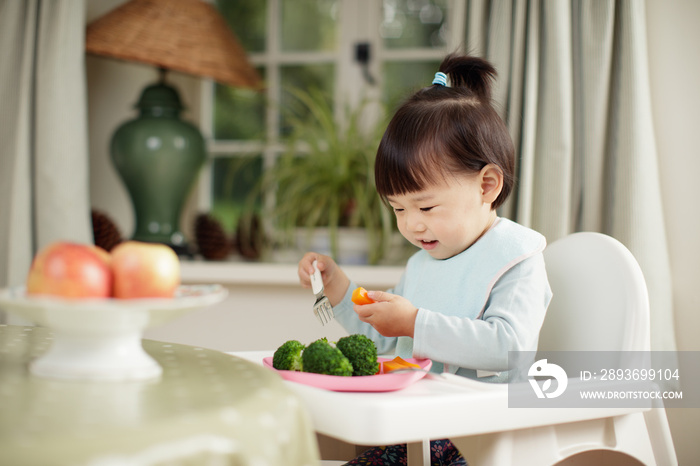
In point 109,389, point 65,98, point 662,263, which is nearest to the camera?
point 109,389

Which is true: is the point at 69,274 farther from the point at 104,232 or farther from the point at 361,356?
the point at 104,232

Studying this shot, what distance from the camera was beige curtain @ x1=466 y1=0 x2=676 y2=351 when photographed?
143 cm

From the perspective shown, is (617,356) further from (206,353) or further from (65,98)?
(65,98)

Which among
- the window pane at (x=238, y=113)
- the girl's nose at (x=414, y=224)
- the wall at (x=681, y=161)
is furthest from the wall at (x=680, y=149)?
the window pane at (x=238, y=113)

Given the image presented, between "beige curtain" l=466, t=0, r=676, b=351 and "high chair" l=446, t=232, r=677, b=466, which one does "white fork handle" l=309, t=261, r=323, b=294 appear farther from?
"beige curtain" l=466, t=0, r=676, b=351

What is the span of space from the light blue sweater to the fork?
0.13 m

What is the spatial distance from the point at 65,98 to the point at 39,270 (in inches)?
58.9

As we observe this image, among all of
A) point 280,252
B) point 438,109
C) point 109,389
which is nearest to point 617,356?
point 438,109

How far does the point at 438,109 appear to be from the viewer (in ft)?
3.61

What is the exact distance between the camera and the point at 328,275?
1257 mm

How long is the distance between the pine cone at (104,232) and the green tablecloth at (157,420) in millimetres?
1396

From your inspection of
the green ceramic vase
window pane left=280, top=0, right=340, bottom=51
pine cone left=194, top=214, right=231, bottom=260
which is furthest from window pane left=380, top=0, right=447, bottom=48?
pine cone left=194, top=214, right=231, bottom=260

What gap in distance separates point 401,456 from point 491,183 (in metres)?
0.53

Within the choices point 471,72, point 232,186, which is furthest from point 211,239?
point 471,72
